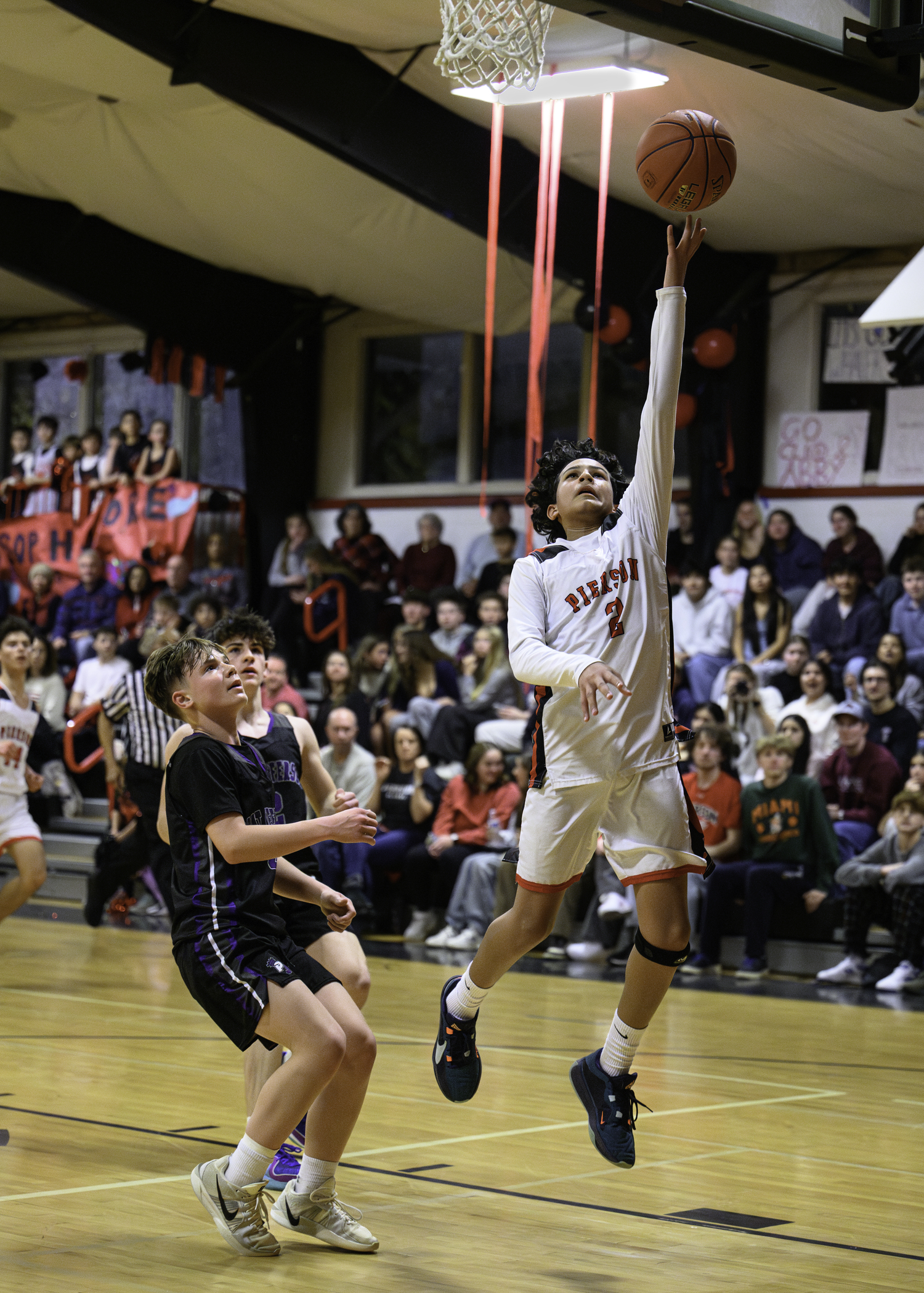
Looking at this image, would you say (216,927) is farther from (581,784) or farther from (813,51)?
(813,51)

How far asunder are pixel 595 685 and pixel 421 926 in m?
6.89

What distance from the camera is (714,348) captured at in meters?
12.2

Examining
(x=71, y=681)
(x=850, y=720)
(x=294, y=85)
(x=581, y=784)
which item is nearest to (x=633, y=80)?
(x=294, y=85)

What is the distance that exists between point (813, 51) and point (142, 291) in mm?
9714

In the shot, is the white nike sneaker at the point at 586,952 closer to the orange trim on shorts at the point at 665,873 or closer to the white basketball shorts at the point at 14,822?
the white basketball shorts at the point at 14,822

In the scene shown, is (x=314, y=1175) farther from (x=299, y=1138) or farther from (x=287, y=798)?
(x=287, y=798)

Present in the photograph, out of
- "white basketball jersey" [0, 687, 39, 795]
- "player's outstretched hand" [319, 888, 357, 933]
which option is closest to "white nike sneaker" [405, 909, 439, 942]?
"white basketball jersey" [0, 687, 39, 795]

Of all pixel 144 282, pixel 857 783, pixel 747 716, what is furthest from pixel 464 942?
pixel 144 282

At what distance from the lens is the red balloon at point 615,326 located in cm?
1163

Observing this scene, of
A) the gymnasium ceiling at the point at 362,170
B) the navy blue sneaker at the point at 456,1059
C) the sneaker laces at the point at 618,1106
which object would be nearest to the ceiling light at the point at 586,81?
the gymnasium ceiling at the point at 362,170

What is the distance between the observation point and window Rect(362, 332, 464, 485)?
1493cm

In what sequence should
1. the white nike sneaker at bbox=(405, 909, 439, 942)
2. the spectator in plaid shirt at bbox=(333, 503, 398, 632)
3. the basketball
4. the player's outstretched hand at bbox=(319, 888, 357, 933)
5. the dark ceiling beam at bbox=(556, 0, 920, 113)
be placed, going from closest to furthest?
the player's outstretched hand at bbox=(319, 888, 357, 933), the basketball, the dark ceiling beam at bbox=(556, 0, 920, 113), the white nike sneaker at bbox=(405, 909, 439, 942), the spectator in plaid shirt at bbox=(333, 503, 398, 632)

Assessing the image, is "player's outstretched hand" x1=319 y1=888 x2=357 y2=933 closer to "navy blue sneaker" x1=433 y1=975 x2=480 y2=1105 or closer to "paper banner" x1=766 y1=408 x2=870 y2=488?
"navy blue sneaker" x1=433 y1=975 x2=480 y2=1105

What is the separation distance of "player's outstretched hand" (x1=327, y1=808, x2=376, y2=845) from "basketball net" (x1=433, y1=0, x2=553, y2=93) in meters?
3.72
